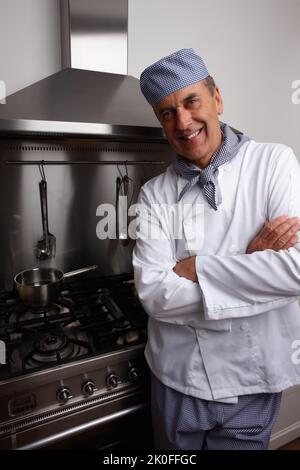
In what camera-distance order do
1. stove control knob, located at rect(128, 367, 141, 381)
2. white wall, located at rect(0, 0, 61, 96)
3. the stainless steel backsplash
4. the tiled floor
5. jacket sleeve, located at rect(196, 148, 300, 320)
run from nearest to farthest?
jacket sleeve, located at rect(196, 148, 300, 320)
stove control knob, located at rect(128, 367, 141, 381)
white wall, located at rect(0, 0, 61, 96)
the stainless steel backsplash
the tiled floor

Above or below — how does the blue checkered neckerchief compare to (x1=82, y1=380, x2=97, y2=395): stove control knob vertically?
above

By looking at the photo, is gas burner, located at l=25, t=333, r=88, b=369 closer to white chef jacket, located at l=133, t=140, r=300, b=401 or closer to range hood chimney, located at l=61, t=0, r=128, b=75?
white chef jacket, located at l=133, t=140, r=300, b=401

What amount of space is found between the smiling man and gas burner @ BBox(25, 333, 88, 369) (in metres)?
0.21

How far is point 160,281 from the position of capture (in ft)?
2.43

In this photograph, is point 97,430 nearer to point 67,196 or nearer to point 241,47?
point 67,196

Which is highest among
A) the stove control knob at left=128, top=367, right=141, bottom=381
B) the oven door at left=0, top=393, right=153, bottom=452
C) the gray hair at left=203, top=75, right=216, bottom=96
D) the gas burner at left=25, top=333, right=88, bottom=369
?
the gray hair at left=203, top=75, right=216, bottom=96

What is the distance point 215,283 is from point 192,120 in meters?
0.37

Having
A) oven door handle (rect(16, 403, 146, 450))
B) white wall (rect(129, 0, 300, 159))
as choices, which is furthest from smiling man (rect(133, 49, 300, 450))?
white wall (rect(129, 0, 300, 159))

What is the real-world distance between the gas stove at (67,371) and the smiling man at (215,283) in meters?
0.11

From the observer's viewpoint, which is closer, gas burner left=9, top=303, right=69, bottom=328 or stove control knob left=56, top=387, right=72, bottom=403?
stove control knob left=56, top=387, right=72, bottom=403

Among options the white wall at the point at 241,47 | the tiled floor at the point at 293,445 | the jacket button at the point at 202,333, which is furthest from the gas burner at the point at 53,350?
the tiled floor at the point at 293,445

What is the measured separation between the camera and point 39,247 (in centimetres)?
116

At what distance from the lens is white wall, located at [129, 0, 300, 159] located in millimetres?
1183

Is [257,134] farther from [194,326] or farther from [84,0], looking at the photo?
[194,326]
